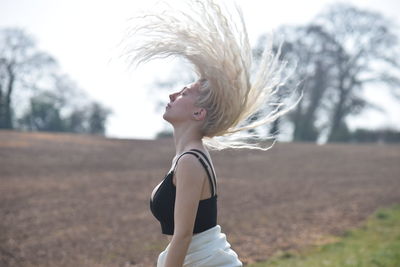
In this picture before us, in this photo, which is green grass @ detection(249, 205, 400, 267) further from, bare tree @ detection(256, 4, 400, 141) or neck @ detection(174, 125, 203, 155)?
bare tree @ detection(256, 4, 400, 141)

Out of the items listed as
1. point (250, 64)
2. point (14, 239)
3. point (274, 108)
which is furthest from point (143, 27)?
point (14, 239)

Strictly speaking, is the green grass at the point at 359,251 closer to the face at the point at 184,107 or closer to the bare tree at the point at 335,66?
the face at the point at 184,107

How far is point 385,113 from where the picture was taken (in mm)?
41000

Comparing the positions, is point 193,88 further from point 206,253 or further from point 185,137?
point 206,253

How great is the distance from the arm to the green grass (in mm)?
5061

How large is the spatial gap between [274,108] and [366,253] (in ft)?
17.2

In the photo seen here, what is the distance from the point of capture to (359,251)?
27.3 ft

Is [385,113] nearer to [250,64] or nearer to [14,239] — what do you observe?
[14,239]

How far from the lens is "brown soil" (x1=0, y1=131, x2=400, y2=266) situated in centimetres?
852

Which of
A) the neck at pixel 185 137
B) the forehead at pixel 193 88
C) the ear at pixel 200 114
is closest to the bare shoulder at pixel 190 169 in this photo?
the neck at pixel 185 137

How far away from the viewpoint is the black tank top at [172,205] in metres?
2.66

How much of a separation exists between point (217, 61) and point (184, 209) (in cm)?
88

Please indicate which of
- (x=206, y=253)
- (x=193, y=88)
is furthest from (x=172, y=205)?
(x=193, y=88)

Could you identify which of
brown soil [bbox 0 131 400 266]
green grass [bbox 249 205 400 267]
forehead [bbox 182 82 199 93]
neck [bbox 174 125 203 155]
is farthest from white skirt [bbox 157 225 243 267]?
brown soil [bbox 0 131 400 266]
